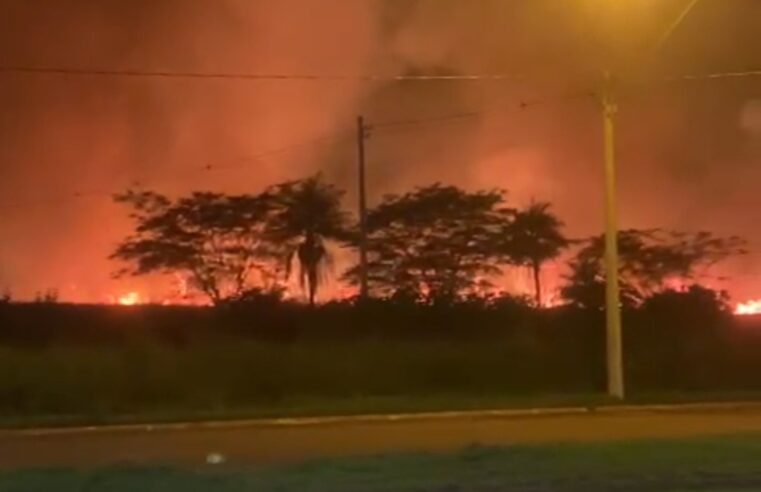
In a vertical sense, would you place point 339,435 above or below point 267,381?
below

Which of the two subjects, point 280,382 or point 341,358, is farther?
point 341,358

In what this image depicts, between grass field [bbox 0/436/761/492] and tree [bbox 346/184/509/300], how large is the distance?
36.2 meters

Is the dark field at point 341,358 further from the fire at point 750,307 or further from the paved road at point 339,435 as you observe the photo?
the fire at point 750,307

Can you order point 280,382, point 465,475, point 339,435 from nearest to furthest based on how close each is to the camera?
1. point 465,475
2. point 339,435
3. point 280,382

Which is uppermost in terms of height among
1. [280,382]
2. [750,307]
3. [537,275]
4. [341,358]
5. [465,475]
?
[537,275]

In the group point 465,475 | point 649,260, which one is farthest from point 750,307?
point 465,475

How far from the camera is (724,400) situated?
106 feet

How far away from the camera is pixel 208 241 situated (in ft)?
169

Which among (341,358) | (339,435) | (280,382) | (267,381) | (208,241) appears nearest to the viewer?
(339,435)

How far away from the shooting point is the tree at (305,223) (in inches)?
2029

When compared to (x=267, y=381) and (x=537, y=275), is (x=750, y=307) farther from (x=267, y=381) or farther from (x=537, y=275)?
(x=267, y=381)

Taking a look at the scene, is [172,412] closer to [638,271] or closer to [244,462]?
[244,462]

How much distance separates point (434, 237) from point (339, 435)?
3032 cm

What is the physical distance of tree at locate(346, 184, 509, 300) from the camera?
5200cm
